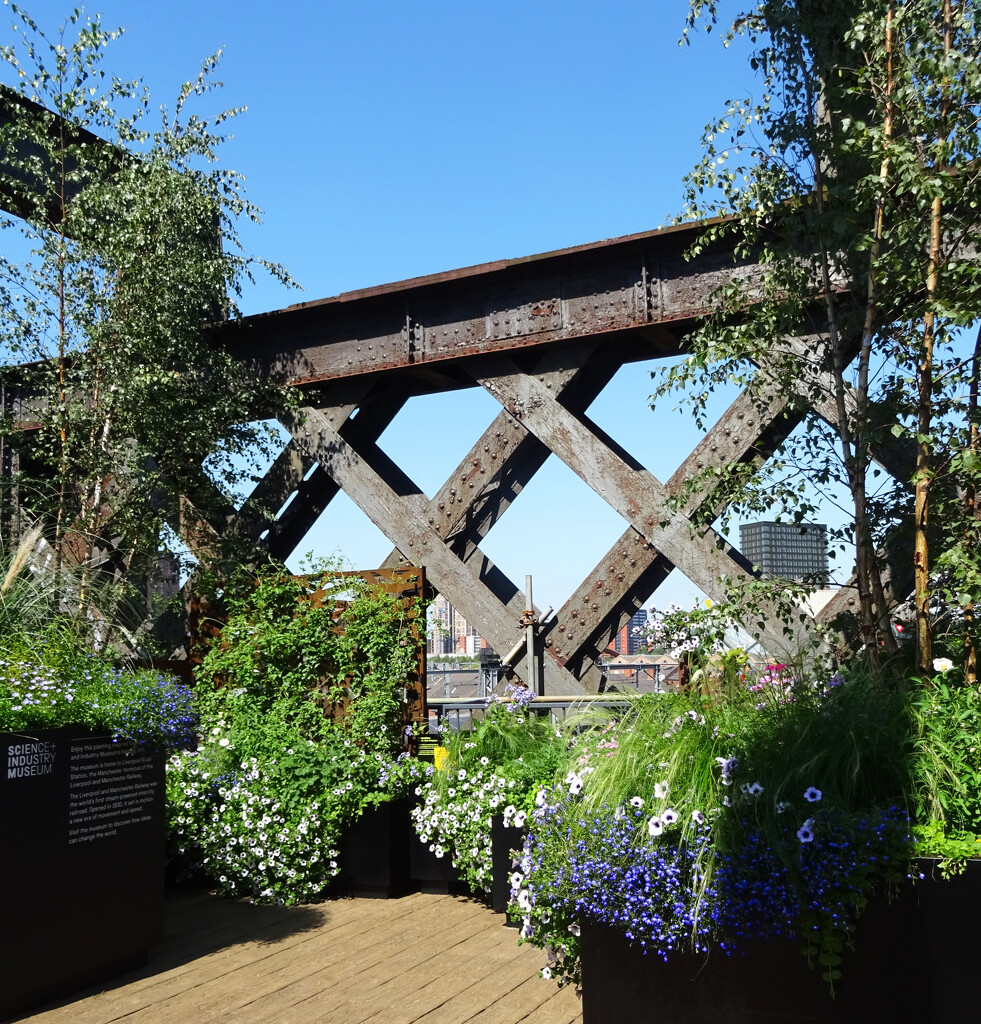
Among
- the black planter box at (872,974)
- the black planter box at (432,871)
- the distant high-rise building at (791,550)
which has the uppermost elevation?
the distant high-rise building at (791,550)

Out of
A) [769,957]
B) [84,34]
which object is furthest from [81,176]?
[769,957]

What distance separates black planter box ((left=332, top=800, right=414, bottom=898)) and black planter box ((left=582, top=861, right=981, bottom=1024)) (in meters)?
3.16

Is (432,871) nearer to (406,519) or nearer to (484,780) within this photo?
(484,780)

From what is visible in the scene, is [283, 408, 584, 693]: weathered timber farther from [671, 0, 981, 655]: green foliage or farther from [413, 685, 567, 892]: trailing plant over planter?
[671, 0, 981, 655]: green foliage

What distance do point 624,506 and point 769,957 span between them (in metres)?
3.68

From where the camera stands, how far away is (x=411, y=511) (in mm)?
7609

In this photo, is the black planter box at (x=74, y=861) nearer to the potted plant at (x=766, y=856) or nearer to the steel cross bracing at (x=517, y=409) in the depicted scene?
the potted plant at (x=766, y=856)

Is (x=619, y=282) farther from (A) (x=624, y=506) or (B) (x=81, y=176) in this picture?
(B) (x=81, y=176)

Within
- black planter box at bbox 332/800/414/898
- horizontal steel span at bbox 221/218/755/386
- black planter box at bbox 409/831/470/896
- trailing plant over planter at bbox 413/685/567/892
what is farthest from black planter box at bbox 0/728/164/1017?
horizontal steel span at bbox 221/218/755/386

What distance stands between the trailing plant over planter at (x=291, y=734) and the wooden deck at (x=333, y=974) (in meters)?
0.36

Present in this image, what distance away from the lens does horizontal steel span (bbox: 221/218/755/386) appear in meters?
6.61

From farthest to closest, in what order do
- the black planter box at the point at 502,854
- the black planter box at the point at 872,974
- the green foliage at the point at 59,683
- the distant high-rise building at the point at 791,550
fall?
the black planter box at the point at 502,854, the distant high-rise building at the point at 791,550, the green foliage at the point at 59,683, the black planter box at the point at 872,974

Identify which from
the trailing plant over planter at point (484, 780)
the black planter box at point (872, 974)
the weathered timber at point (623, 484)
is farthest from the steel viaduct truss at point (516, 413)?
the black planter box at point (872, 974)

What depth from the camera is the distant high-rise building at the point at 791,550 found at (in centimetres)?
518
